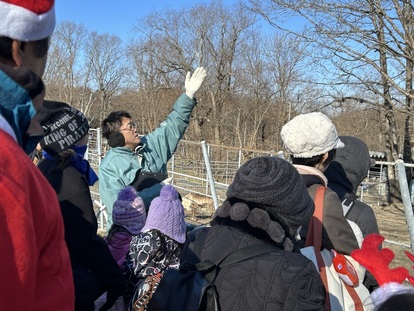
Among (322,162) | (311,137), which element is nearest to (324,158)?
(322,162)

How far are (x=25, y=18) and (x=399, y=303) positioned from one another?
1.25m

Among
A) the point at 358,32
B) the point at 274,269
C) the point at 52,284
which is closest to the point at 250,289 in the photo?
the point at 274,269

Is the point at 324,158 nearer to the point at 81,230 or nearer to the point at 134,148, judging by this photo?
the point at 81,230

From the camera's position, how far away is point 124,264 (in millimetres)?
2643

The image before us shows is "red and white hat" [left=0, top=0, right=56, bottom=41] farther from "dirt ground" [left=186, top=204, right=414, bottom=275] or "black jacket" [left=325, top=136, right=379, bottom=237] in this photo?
"dirt ground" [left=186, top=204, right=414, bottom=275]

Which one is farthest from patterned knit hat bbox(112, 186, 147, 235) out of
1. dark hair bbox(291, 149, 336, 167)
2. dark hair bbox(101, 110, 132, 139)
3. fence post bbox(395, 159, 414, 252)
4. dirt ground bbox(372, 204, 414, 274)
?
dirt ground bbox(372, 204, 414, 274)

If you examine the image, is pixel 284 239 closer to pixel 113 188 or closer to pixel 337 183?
pixel 337 183

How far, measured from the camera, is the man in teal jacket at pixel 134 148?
355 cm

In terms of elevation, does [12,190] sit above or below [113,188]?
above

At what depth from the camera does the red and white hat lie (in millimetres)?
864

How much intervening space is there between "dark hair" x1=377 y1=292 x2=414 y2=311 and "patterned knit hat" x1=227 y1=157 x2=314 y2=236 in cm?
44

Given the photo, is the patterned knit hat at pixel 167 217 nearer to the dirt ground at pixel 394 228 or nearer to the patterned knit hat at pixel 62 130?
the patterned knit hat at pixel 62 130

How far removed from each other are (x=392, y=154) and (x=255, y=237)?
17.7 metres

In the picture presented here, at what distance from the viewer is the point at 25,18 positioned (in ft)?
2.91
